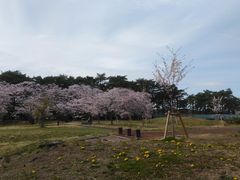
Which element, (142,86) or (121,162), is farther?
(142,86)

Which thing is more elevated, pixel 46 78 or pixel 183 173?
pixel 46 78

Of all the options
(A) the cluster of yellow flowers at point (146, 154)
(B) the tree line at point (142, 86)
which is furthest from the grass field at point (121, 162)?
(B) the tree line at point (142, 86)

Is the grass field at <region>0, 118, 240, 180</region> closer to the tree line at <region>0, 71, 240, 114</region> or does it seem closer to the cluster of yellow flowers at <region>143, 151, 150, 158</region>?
the cluster of yellow flowers at <region>143, 151, 150, 158</region>

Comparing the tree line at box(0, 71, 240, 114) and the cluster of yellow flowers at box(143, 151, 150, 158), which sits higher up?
the tree line at box(0, 71, 240, 114)

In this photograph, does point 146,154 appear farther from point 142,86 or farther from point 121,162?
point 142,86

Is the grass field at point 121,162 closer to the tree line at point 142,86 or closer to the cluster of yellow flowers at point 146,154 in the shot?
the cluster of yellow flowers at point 146,154

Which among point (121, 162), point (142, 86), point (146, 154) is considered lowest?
→ point (121, 162)

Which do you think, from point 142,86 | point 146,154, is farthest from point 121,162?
point 142,86

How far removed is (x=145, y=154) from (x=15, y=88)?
59843 millimetres

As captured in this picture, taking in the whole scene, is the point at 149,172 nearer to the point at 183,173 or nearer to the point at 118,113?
the point at 183,173

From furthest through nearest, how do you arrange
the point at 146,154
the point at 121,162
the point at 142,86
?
the point at 142,86
the point at 146,154
the point at 121,162

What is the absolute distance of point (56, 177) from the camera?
26.1ft

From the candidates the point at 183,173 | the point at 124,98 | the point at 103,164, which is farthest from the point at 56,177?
the point at 124,98

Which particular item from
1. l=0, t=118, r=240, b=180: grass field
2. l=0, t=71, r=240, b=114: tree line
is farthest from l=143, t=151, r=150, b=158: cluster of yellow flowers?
l=0, t=71, r=240, b=114: tree line
